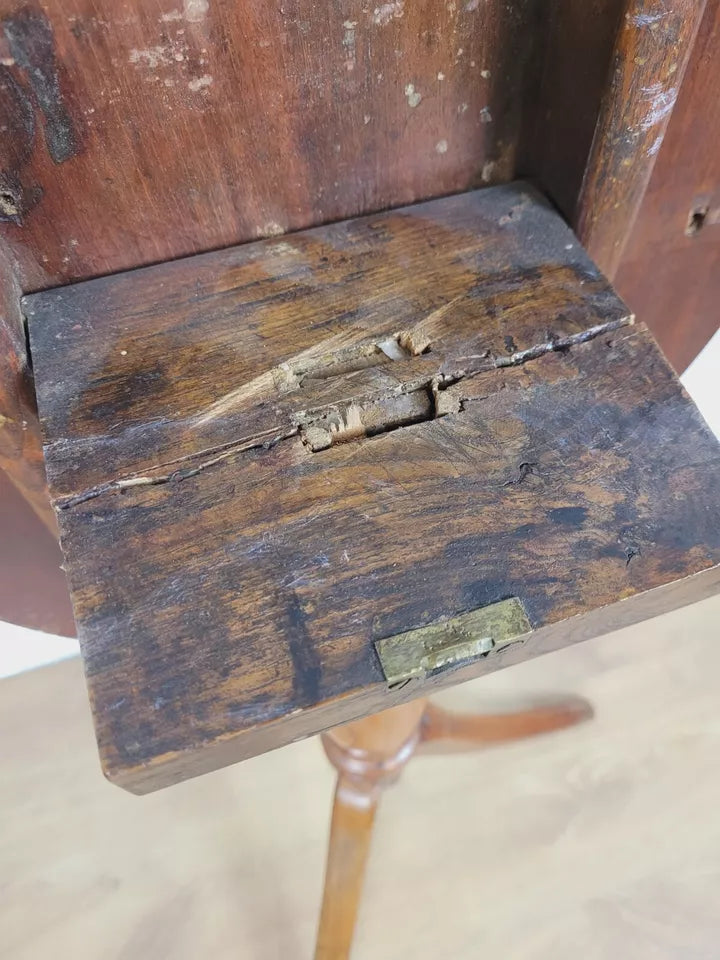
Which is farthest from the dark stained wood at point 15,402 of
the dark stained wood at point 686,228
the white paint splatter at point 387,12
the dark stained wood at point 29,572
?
the dark stained wood at point 686,228

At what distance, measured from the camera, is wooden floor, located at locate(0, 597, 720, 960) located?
1214 mm

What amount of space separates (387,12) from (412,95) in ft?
0.24

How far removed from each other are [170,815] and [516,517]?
1026 mm

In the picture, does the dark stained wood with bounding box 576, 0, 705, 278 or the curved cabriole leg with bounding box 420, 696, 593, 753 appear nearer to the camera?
the dark stained wood with bounding box 576, 0, 705, 278

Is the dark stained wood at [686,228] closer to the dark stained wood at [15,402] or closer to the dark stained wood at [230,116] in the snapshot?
the dark stained wood at [230,116]

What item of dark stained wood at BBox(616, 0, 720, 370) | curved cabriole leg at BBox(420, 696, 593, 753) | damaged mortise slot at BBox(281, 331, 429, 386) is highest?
dark stained wood at BBox(616, 0, 720, 370)

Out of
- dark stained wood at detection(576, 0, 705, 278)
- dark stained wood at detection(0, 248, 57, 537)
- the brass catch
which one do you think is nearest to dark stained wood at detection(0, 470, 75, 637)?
dark stained wood at detection(0, 248, 57, 537)

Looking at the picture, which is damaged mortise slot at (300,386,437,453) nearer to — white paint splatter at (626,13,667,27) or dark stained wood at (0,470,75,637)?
white paint splatter at (626,13,667,27)

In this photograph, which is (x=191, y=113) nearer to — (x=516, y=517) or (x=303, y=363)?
(x=303, y=363)

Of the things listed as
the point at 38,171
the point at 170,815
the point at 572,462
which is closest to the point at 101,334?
the point at 38,171

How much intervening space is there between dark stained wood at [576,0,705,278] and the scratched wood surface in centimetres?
5

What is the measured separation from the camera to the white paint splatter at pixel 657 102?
614 millimetres

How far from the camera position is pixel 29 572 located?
1.00 meters

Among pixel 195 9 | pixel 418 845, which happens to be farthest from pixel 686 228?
pixel 418 845
